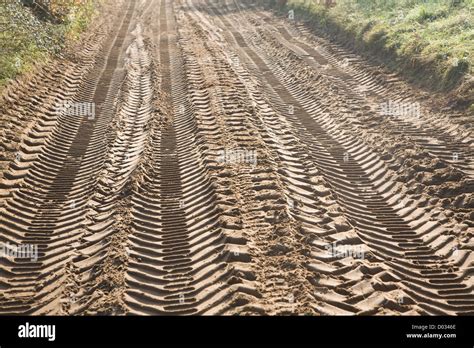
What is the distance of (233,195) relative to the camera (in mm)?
7918

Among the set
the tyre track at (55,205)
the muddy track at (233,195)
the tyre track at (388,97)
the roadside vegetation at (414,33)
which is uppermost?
the roadside vegetation at (414,33)

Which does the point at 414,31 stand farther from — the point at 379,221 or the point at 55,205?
the point at 55,205

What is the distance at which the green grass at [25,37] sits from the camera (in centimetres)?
1258

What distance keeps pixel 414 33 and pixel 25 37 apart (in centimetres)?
1052

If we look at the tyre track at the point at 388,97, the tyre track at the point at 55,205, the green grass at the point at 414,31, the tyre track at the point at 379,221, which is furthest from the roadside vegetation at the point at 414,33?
the tyre track at the point at 55,205

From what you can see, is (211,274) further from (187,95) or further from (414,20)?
(414,20)

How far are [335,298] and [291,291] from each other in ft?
1.62

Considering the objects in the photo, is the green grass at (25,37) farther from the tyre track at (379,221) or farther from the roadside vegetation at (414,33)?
the roadside vegetation at (414,33)

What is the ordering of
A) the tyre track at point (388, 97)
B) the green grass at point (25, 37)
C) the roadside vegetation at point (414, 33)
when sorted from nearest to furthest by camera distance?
the tyre track at point (388, 97) < the roadside vegetation at point (414, 33) < the green grass at point (25, 37)

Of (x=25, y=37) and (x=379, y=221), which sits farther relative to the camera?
(x=25, y=37)

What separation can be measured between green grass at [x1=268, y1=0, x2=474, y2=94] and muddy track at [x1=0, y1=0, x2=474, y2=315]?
742 mm

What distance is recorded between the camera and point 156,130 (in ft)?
35.1

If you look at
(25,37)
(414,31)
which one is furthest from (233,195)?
(25,37)

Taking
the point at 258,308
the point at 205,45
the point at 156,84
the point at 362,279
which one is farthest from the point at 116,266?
the point at 205,45
